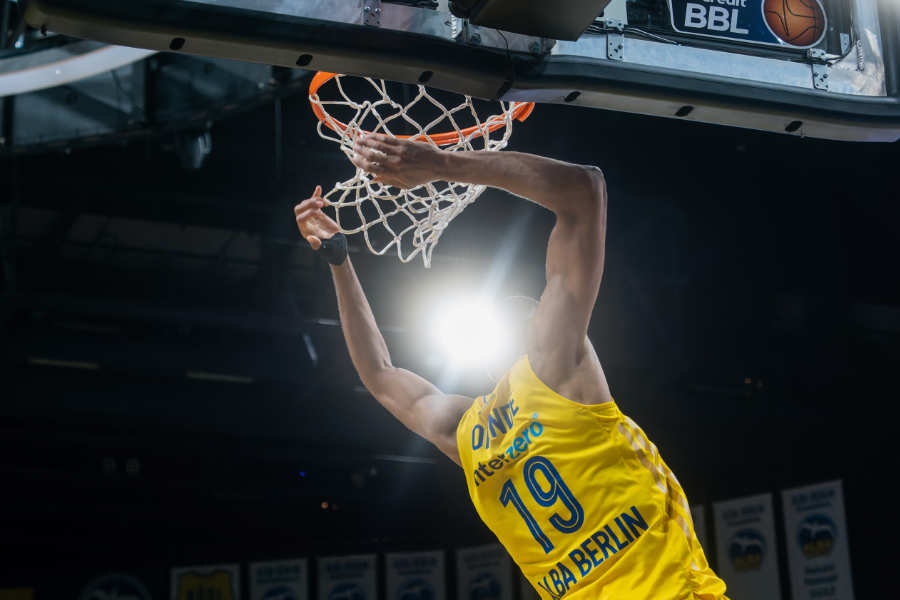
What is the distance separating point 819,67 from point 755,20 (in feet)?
0.71

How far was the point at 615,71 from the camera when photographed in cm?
270

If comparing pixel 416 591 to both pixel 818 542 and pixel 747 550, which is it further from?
pixel 818 542

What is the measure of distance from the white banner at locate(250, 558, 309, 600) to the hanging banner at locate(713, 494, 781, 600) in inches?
161

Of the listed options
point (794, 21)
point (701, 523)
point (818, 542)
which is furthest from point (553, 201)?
point (701, 523)

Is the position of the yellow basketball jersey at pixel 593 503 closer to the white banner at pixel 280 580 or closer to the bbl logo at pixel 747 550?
the bbl logo at pixel 747 550

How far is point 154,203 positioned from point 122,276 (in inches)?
95.1

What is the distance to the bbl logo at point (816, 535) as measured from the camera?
26.8 feet

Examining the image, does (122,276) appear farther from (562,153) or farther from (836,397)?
(836,397)

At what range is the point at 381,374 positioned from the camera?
11.0 ft

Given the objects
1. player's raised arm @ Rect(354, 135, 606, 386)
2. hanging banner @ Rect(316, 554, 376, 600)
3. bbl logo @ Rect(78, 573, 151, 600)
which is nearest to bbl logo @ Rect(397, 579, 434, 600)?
hanging banner @ Rect(316, 554, 376, 600)

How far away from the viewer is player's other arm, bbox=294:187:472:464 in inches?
121

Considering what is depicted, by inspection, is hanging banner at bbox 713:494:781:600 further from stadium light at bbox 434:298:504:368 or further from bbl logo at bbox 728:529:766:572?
stadium light at bbox 434:298:504:368

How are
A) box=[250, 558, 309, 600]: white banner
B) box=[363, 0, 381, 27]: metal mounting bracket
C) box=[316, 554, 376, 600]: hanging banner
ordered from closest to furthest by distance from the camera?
→ box=[363, 0, 381, 27]: metal mounting bracket < box=[250, 558, 309, 600]: white banner < box=[316, 554, 376, 600]: hanging banner

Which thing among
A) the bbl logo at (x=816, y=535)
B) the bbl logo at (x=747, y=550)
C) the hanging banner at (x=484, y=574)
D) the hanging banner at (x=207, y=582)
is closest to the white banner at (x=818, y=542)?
the bbl logo at (x=816, y=535)
